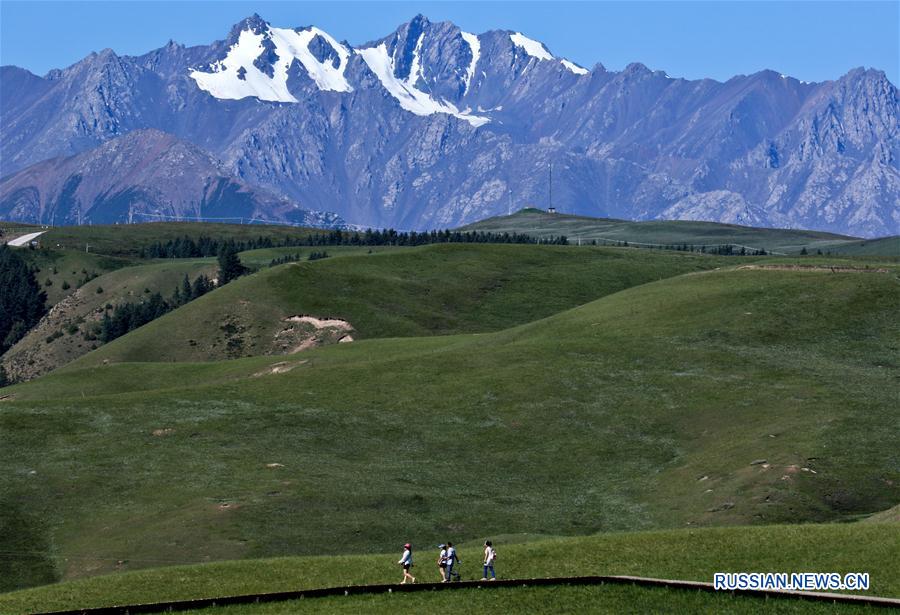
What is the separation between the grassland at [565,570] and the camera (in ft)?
195

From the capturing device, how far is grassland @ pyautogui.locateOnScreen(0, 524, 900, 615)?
59.3m

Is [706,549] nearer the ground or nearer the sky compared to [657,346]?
nearer the ground

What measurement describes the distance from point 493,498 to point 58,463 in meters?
32.9

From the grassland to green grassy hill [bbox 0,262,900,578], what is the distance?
16126mm

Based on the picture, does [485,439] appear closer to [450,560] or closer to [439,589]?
[450,560]

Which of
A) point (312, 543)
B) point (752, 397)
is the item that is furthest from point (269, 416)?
point (752, 397)

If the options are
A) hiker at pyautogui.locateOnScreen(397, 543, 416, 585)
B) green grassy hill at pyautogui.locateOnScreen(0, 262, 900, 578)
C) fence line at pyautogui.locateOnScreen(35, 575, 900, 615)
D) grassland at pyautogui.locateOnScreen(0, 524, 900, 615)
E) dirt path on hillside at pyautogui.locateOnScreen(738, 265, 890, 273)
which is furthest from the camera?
dirt path on hillside at pyautogui.locateOnScreen(738, 265, 890, 273)

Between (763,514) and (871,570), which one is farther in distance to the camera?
(763,514)

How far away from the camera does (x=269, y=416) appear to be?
122438mm

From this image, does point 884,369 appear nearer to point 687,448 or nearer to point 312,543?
point 687,448

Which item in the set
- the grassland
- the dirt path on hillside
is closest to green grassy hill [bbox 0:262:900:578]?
the dirt path on hillside

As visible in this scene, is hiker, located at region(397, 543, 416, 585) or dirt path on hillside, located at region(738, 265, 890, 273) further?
dirt path on hillside, located at region(738, 265, 890, 273)

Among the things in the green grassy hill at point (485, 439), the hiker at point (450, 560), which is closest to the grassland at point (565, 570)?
the hiker at point (450, 560)

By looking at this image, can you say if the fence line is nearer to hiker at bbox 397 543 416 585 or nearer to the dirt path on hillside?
hiker at bbox 397 543 416 585
